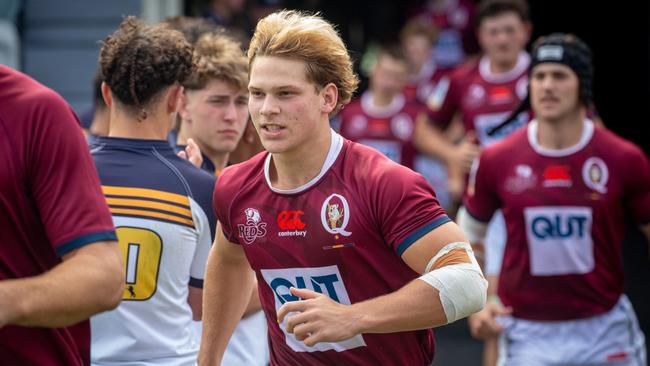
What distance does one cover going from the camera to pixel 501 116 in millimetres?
8320

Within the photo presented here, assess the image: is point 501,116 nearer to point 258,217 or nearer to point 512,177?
point 512,177

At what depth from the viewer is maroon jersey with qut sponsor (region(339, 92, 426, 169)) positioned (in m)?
10.8

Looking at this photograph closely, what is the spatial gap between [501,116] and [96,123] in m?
3.25

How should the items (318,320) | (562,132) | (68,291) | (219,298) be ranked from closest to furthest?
1. (68,291)
2. (318,320)
3. (219,298)
4. (562,132)

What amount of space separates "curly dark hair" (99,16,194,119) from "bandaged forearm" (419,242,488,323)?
136cm

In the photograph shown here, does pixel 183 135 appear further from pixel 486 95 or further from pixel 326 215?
pixel 486 95

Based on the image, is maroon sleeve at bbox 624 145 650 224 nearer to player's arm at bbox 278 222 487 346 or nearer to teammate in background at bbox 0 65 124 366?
player's arm at bbox 278 222 487 346

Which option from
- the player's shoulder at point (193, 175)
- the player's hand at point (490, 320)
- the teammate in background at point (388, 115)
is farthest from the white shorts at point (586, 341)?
the teammate in background at point (388, 115)

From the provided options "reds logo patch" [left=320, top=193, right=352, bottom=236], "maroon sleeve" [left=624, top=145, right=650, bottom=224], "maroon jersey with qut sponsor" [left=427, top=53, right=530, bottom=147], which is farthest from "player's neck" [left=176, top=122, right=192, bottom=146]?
"maroon jersey with qut sponsor" [left=427, top=53, right=530, bottom=147]

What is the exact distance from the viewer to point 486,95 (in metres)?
8.45

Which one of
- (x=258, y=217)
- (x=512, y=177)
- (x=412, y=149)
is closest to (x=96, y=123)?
(x=512, y=177)

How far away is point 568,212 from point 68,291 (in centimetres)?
385

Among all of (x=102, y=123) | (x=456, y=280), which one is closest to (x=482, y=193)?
(x=102, y=123)

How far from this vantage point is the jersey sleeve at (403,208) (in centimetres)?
353
